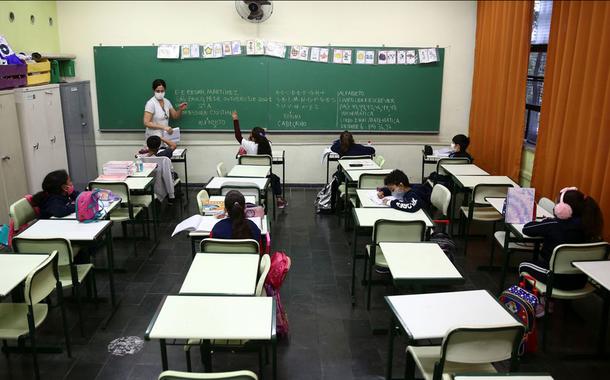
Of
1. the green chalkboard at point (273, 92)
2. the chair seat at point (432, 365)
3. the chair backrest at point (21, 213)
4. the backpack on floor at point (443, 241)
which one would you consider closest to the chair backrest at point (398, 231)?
the backpack on floor at point (443, 241)

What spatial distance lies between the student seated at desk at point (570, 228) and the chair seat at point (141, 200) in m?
3.93

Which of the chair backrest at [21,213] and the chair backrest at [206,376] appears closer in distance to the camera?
the chair backrest at [206,376]

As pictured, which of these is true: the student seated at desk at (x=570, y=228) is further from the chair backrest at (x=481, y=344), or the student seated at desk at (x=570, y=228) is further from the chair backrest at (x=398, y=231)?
the chair backrest at (x=481, y=344)

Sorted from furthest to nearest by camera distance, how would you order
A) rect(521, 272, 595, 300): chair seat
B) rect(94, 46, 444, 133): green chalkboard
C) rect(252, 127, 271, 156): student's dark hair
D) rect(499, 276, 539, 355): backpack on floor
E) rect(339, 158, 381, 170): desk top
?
1. rect(94, 46, 444, 133): green chalkboard
2. rect(252, 127, 271, 156): student's dark hair
3. rect(339, 158, 381, 170): desk top
4. rect(521, 272, 595, 300): chair seat
5. rect(499, 276, 539, 355): backpack on floor

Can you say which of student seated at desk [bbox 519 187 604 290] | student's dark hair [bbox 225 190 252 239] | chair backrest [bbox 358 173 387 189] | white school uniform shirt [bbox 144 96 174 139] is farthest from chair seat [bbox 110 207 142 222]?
student seated at desk [bbox 519 187 604 290]

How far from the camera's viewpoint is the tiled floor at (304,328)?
347cm

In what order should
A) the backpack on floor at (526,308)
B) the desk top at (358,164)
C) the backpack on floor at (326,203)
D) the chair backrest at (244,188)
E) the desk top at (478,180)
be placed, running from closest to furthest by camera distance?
the backpack on floor at (526,308) < the chair backrest at (244,188) < the desk top at (478,180) < the desk top at (358,164) < the backpack on floor at (326,203)

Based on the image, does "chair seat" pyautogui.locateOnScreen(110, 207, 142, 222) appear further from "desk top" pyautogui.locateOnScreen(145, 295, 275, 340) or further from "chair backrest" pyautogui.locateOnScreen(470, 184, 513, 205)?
"chair backrest" pyautogui.locateOnScreen(470, 184, 513, 205)

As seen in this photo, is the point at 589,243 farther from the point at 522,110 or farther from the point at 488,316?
the point at 522,110

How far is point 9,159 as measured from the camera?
18.8 feet

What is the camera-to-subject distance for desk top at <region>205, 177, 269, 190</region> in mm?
5207

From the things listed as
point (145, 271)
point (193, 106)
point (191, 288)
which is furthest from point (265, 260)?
point (193, 106)

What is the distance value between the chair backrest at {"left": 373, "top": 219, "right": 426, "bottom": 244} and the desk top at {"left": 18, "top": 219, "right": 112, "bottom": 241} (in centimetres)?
217

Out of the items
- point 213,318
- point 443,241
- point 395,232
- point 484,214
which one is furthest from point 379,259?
point 213,318
